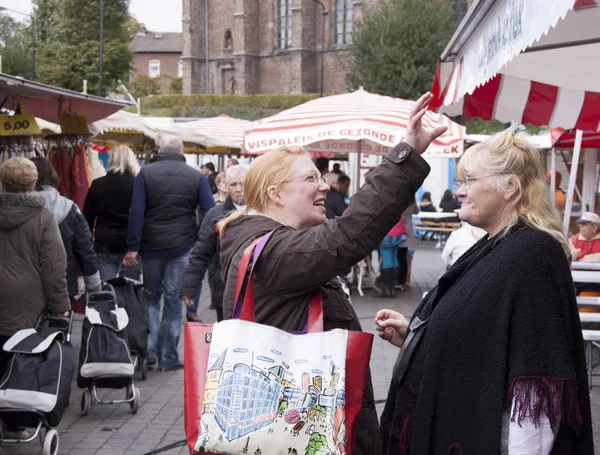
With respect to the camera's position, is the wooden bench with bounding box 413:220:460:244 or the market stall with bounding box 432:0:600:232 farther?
the wooden bench with bounding box 413:220:460:244

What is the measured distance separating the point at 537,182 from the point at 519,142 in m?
0.14

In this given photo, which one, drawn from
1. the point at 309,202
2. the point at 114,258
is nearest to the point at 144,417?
the point at 114,258

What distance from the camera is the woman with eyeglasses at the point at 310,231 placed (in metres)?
2.38

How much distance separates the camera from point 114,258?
796 centimetres

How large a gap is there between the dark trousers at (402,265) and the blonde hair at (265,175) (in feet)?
33.4

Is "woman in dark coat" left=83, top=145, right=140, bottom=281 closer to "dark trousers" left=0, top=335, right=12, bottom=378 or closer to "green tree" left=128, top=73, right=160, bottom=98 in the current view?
"dark trousers" left=0, top=335, right=12, bottom=378

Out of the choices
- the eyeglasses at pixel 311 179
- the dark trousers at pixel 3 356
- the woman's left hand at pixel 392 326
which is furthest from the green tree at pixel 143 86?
the eyeglasses at pixel 311 179

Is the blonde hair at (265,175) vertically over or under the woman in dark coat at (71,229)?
over

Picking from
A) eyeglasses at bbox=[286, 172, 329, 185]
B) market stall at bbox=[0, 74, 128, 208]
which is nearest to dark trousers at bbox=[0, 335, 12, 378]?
market stall at bbox=[0, 74, 128, 208]

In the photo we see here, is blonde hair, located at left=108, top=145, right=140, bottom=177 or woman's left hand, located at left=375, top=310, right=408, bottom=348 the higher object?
blonde hair, located at left=108, top=145, right=140, bottom=177

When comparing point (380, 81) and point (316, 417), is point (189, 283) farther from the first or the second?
point (380, 81)

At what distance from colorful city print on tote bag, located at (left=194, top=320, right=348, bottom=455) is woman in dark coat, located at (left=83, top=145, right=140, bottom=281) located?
579 centimetres

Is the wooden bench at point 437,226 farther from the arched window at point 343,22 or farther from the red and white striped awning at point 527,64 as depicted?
the arched window at point 343,22

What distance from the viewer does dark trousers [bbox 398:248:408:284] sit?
507 inches
